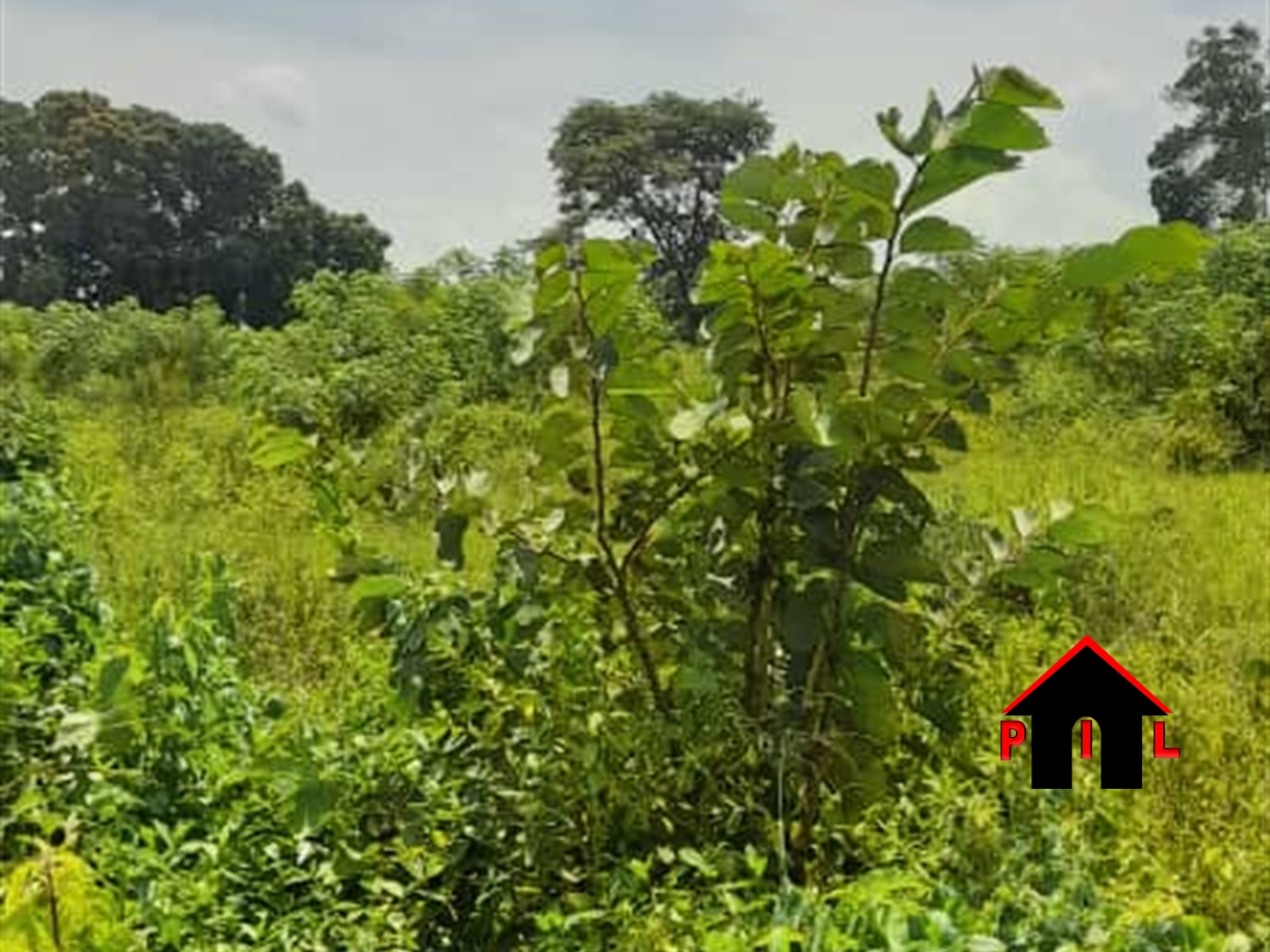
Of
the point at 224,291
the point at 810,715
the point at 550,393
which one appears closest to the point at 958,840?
the point at 810,715

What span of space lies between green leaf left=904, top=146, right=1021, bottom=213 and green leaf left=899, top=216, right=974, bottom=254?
0.12 ft

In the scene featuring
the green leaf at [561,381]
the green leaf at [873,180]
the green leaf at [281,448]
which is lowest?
the green leaf at [281,448]

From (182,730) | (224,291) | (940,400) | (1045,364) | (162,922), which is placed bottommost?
(162,922)

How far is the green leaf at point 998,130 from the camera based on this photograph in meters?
1.59

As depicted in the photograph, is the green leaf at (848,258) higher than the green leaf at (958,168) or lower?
lower

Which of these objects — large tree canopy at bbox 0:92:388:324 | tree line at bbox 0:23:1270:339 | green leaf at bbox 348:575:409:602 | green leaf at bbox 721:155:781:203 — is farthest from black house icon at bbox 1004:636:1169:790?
large tree canopy at bbox 0:92:388:324

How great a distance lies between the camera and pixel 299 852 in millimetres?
1812

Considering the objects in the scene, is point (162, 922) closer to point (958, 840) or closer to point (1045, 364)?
point (958, 840)

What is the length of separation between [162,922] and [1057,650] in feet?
5.79

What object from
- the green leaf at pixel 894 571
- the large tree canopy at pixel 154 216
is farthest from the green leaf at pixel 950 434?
the large tree canopy at pixel 154 216

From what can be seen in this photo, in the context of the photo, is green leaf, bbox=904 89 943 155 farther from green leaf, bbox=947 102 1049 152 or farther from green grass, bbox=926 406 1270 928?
green grass, bbox=926 406 1270 928

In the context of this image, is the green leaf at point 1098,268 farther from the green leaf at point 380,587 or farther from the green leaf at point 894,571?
the green leaf at point 380,587

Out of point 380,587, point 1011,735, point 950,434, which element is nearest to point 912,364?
point 950,434

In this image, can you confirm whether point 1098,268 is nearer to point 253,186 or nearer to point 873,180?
point 873,180
